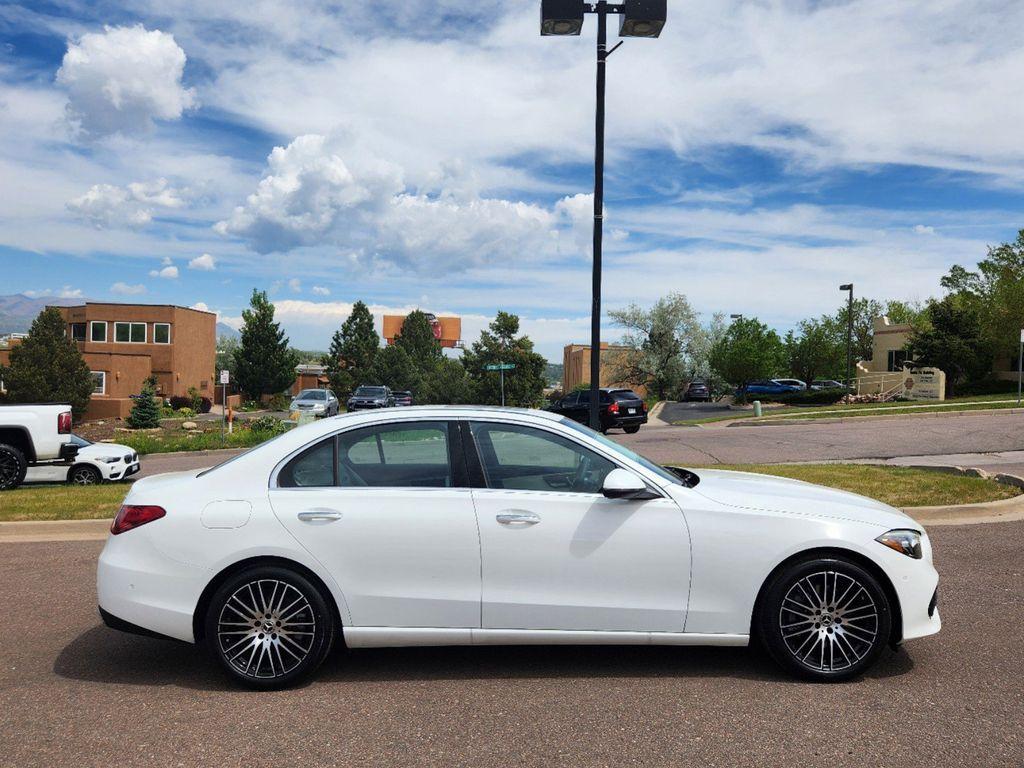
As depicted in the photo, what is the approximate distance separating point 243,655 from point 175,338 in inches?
2346

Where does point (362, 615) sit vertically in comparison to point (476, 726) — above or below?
above

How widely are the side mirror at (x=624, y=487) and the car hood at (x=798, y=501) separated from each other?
0.37 meters

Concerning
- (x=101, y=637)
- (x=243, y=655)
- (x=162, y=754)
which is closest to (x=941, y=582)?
(x=243, y=655)

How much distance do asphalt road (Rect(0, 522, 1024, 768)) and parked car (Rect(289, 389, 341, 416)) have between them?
99.7 ft

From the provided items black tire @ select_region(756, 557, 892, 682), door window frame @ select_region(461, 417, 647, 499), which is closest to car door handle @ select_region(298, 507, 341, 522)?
door window frame @ select_region(461, 417, 647, 499)

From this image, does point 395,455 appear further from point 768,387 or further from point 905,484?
point 768,387

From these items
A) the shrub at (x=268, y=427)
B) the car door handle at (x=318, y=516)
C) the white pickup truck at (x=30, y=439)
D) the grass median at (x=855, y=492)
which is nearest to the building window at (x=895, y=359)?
the shrub at (x=268, y=427)

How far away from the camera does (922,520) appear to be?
9.20 m

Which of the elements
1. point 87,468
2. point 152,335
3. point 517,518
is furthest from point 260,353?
point 517,518

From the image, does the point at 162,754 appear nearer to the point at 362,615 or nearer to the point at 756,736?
the point at 362,615

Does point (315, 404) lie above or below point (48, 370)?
below

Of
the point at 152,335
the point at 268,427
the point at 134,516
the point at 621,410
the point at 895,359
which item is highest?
the point at 152,335

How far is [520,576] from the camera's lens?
4.50m

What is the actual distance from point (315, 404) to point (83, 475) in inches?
890
